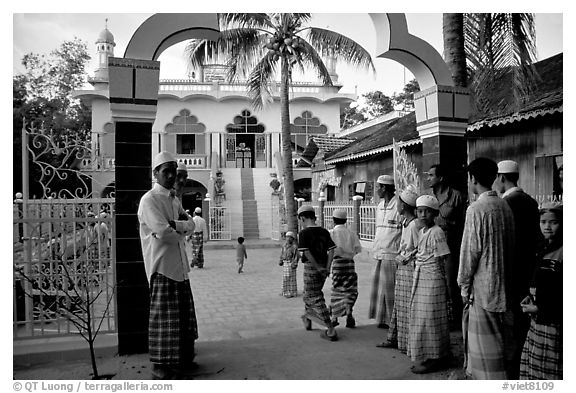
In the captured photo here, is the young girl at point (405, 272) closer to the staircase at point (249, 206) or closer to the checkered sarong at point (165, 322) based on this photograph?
the checkered sarong at point (165, 322)

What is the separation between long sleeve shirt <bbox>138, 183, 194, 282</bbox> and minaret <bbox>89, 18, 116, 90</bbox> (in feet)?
58.2

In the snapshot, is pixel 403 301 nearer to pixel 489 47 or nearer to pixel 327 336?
pixel 327 336

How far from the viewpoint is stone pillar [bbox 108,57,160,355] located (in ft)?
12.8

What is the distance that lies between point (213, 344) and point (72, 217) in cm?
177

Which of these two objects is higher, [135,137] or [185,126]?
A: [185,126]

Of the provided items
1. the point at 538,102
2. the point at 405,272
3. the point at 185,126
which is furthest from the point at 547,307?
the point at 185,126

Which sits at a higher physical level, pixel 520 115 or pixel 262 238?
pixel 520 115

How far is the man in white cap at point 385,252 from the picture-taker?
4.57 meters

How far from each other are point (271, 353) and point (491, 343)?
1870 millimetres

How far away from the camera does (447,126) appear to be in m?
4.97

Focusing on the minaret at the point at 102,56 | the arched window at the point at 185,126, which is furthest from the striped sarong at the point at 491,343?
the minaret at the point at 102,56

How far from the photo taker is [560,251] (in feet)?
9.59
